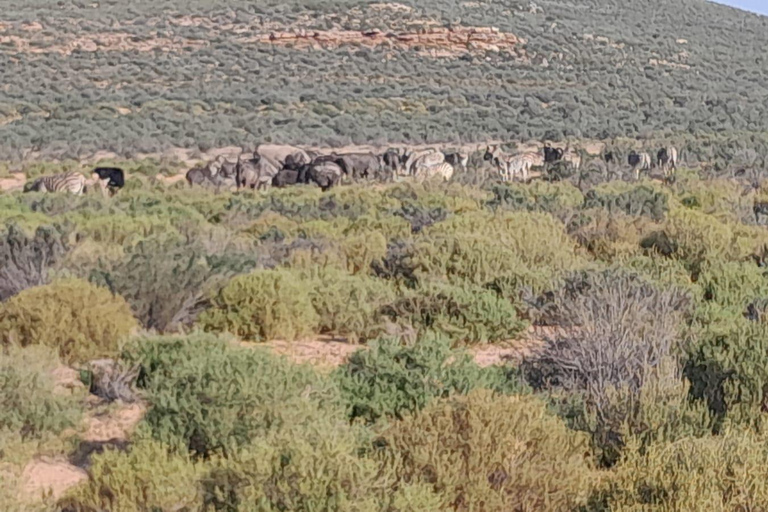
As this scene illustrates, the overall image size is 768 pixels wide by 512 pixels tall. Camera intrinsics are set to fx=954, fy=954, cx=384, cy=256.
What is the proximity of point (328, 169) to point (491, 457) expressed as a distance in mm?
16878

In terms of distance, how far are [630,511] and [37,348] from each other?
13.8ft

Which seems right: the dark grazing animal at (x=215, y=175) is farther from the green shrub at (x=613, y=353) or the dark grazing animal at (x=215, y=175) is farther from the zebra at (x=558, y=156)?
the green shrub at (x=613, y=353)

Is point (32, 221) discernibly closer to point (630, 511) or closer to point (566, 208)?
point (566, 208)

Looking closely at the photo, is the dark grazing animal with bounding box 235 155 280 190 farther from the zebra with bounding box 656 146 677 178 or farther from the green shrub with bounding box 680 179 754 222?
the zebra with bounding box 656 146 677 178

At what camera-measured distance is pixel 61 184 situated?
59.5 ft

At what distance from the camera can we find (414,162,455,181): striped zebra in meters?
21.6

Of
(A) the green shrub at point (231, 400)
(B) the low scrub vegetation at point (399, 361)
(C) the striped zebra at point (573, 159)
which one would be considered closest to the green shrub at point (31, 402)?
(B) the low scrub vegetation at point (399, 361)

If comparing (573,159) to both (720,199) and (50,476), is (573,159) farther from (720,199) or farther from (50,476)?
(50,476)

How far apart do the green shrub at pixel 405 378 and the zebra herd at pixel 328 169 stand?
13.7 metres

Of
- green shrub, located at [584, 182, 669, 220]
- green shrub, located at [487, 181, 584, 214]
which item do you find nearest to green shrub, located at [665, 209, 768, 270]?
green shrub, located at [584, 182, 669, 220]

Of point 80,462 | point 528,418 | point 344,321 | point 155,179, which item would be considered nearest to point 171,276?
point 344,321

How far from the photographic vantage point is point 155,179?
70.5 feet

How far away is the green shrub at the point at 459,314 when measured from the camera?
778cm

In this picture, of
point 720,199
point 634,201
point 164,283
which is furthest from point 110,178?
point 164,283
